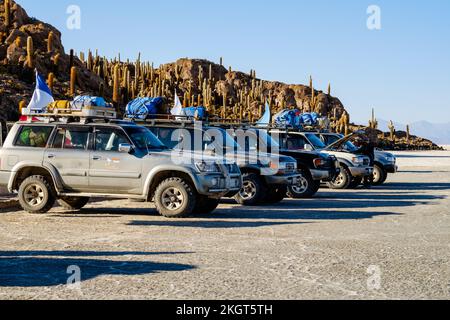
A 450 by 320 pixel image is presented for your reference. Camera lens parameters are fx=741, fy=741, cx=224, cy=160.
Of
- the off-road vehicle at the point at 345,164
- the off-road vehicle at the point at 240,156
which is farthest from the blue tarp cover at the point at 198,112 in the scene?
the off-road vehicle at the point at 240,156

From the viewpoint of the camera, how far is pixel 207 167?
1310 cm

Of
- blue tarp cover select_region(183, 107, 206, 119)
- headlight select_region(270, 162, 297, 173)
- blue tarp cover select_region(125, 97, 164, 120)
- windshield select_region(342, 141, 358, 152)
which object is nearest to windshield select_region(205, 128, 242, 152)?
headlight select_region(270, 162, 297, 173)

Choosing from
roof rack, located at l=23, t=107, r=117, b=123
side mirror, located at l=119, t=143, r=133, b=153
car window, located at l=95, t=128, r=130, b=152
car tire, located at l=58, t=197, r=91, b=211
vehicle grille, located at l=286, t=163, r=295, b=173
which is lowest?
car tire, located at l=58, t=197, r=91, b=211

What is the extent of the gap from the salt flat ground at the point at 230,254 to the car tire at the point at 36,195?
0.23 metres

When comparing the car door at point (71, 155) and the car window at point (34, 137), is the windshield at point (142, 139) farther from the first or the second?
the car window at point (34, 137)

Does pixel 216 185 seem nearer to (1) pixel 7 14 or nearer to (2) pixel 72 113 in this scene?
(2) pixel 72 113

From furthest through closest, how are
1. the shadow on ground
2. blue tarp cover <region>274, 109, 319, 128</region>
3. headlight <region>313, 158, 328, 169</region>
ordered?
blue tarp cover <region>274, 109, 319, 128</region> < headlight <region>313, 158, 328, 169</region> < the shadow on ground

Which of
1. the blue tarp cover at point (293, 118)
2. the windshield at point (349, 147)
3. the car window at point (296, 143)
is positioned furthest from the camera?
the blue tarp cover at point (293, 118)

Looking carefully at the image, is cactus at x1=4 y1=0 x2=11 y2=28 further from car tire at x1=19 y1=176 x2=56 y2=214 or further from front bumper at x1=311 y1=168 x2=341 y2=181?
car tire at x1=19 y1=176 x2=56 y2=214

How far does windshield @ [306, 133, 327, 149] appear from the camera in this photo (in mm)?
20855

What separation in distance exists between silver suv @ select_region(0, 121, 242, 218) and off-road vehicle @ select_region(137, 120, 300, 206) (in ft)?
6.20

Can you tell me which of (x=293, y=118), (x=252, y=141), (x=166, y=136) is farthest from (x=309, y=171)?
(x=293, y=118)

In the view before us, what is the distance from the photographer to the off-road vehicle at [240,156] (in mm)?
15727
